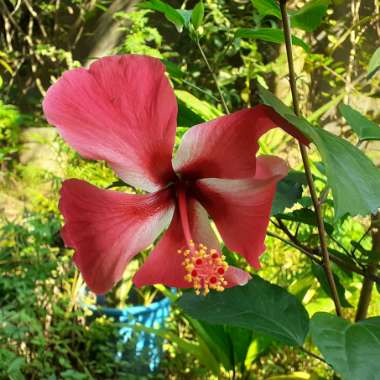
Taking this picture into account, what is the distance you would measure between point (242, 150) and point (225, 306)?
0.25 m

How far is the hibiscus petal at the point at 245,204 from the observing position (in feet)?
1.39

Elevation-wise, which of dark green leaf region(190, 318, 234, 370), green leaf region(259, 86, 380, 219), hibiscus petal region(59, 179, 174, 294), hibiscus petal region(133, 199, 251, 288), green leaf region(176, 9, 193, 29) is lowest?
dark green leaf region(190, 318, 234, 370)

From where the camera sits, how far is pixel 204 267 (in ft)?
1.42

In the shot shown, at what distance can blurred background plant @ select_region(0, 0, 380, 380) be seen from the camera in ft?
4.90

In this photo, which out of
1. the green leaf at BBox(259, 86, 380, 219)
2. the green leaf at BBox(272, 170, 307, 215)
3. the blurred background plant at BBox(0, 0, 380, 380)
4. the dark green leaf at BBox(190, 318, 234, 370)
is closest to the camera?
the green leaf at BBox(259, 86, 380, 219)

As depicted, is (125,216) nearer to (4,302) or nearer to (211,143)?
(211,143)

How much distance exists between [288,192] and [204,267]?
0.56ft

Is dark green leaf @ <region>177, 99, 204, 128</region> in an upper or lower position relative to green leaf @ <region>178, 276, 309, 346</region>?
upper

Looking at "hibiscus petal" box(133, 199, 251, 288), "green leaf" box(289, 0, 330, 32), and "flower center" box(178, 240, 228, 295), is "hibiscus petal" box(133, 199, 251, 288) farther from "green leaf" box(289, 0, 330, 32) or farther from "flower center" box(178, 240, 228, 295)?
"green leaf" box(289, 0, 330, 32)

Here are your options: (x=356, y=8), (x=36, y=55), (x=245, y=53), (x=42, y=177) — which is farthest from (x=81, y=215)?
(x=36, y=55)

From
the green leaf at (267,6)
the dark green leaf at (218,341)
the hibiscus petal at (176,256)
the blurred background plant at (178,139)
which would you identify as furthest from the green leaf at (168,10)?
the dark green leaf at (218,341)

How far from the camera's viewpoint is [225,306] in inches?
23.6

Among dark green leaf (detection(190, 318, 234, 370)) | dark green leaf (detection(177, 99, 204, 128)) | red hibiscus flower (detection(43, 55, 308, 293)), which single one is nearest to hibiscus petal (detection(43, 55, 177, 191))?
red hibiscus flower (detection(43, 55, 308, 293))

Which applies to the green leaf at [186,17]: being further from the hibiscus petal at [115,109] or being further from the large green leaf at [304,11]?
the hibiscus petal at [115,109]
